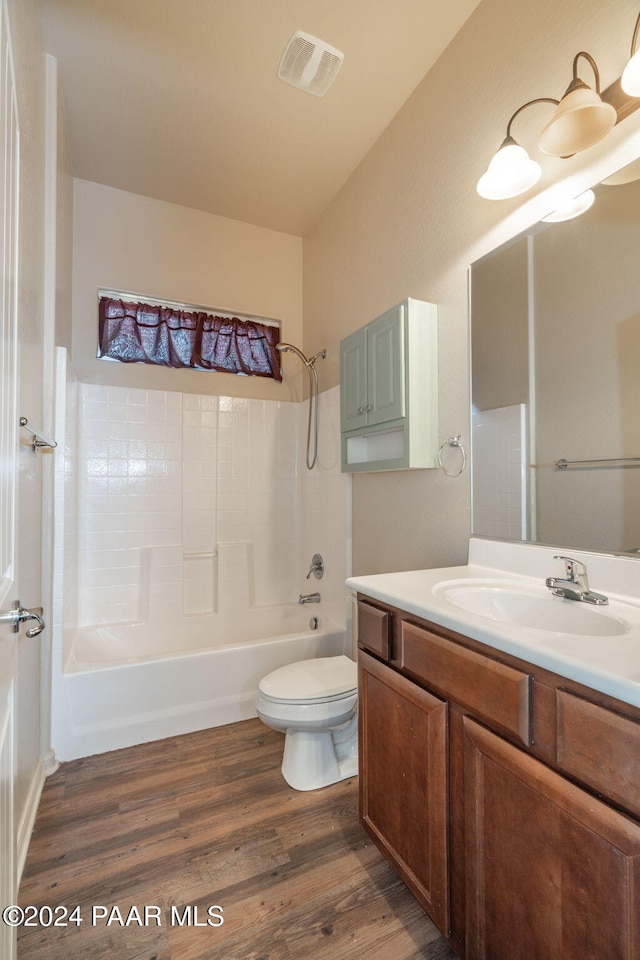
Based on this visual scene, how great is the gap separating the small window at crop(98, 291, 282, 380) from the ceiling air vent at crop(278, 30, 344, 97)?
1.28 m

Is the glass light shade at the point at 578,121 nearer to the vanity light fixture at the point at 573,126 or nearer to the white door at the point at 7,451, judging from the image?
the vanity light fixture at the point at 573,126

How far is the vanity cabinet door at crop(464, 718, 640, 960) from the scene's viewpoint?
0.65m

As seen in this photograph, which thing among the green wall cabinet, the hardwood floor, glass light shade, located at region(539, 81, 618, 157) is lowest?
the hardwood floor

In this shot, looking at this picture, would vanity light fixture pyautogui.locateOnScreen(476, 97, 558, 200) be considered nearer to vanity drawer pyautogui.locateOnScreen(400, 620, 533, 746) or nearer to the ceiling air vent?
the ceiling air vent

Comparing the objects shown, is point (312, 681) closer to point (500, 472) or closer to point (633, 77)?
point (500, 472)

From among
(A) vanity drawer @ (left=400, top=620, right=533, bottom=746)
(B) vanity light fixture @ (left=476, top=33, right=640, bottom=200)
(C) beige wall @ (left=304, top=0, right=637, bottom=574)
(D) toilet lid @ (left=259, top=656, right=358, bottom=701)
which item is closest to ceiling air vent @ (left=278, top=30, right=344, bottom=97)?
(C) beige wall @ (left=304, top=0, right=637, bottom=574)

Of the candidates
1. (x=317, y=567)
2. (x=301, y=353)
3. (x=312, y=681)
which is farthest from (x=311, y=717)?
(x=301, y=353)

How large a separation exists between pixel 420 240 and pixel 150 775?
2.53m

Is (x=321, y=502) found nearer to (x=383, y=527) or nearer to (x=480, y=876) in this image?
(x=383, y=527)

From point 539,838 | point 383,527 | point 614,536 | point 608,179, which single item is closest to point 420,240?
point 608,179

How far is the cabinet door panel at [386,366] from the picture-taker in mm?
1732

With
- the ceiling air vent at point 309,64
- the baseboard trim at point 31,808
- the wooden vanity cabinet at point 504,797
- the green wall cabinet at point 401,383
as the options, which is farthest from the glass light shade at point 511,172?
the baseboard trim at point 31,808

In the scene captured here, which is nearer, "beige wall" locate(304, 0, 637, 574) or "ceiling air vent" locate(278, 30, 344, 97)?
"beige wall" locate(304, 0, 637, 574)

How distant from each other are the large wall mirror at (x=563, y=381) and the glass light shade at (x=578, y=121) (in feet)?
0.41
